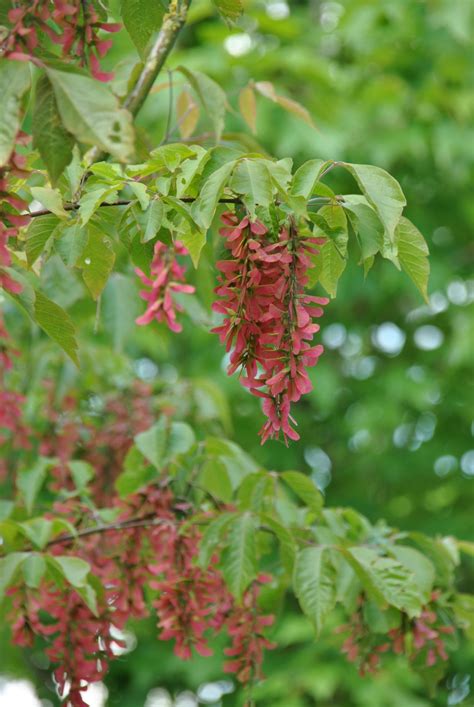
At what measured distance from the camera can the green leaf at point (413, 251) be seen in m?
1.21

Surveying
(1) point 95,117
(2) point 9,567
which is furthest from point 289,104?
(1) point 95,117

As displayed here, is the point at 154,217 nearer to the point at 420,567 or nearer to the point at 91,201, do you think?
the point at 91,201

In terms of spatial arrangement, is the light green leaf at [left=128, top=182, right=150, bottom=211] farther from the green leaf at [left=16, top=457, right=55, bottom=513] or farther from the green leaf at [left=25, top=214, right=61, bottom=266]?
the green leaf at [left=16, top=457, right=55, bottom=513]

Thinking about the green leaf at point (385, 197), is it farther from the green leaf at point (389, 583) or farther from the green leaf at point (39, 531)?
the green leaf at point (39, 531)

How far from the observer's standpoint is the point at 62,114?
3.18 feet

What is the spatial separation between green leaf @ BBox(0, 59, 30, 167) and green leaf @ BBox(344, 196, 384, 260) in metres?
0.40

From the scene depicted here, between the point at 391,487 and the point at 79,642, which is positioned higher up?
the point at 79,642

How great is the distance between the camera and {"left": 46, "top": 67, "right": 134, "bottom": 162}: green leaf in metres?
0.96

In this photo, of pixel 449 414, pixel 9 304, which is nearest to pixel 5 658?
pixel 9 304

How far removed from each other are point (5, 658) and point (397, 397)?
1786 millimetres

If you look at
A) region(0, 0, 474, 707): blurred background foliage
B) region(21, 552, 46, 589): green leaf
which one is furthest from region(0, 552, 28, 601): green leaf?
region(0, 0, 474, 707): blurred background foliage

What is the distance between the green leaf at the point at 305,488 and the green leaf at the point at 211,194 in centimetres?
71

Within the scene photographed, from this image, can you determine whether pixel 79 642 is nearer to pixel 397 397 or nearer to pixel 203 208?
pixel 203 208

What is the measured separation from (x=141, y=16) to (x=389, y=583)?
887mm
